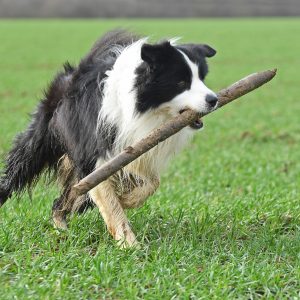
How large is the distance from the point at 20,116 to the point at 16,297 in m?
10.2

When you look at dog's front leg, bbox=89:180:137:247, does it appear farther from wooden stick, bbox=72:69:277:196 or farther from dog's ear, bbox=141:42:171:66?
dog's ear, bbox=141:42:171:66

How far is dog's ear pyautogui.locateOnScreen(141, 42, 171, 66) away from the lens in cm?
502

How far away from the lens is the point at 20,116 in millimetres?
14070

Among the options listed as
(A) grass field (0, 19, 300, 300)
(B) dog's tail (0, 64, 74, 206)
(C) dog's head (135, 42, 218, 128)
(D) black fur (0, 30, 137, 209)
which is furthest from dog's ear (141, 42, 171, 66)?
(A) grass field (0, 19, 300, 300)

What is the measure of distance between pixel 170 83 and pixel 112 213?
3.80 ft

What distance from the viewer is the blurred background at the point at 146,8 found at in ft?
203

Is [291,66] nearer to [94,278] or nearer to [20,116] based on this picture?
[20,116]

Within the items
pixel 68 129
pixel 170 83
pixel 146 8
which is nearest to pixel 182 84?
pixel 170 83

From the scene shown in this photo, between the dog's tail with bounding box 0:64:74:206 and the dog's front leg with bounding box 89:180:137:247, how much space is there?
61 cm

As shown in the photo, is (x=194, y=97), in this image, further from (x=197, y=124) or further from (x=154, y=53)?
(x=154, y=53)

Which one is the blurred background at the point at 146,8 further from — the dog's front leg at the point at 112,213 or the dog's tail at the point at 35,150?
the dog's front leg at the point at 112,213

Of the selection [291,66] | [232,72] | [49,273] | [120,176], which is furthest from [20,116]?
[291,66]

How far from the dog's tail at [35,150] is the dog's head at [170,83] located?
919 mm

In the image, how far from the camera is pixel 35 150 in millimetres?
5980
